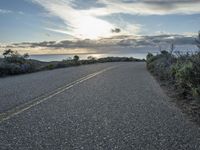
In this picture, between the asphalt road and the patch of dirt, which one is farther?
the patch of dirt

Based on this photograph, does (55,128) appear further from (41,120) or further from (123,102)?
(123,102)

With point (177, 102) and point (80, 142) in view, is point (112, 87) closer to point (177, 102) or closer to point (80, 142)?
point (177, 102)

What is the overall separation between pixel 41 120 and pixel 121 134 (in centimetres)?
216

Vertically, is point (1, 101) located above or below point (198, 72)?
below

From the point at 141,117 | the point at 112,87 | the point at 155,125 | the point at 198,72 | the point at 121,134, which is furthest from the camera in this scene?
the point at 112,87

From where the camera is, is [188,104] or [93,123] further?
[188,104]

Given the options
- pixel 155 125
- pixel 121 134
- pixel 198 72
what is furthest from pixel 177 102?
pixel 121 134

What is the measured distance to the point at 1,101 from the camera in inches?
447

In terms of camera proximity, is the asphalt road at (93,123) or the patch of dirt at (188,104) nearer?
the asphalt road at (93,123)

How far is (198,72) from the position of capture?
11.0 m

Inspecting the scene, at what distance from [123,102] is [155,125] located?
11.3 feet

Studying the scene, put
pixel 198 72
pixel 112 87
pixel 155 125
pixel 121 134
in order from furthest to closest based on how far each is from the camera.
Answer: pixel 112 87
pixel 198 72
pixel 155 125
pixel 121 134

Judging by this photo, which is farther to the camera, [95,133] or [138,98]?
[138,98]

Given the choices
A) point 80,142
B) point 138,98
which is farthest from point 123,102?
point 80,142
